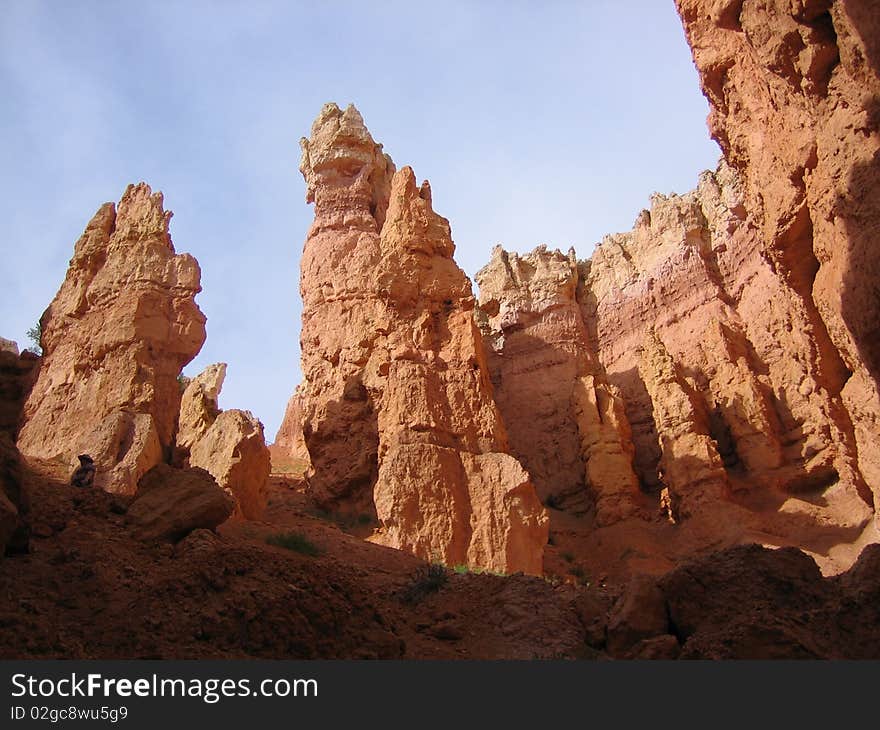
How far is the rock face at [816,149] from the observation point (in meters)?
9.68

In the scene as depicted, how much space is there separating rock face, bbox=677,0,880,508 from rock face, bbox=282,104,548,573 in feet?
26.2

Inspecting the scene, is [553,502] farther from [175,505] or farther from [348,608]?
[348,608]

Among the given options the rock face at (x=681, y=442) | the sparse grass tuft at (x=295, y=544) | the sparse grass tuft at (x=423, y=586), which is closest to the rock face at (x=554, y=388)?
the rock face at (x=681, y=442)

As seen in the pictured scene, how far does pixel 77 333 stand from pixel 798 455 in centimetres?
2412

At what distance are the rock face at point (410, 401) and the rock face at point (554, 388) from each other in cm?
852

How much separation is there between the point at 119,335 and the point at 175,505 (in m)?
13.2

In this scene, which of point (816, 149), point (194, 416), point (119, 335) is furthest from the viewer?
point (194, 416)

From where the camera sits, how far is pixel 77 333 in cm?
2258

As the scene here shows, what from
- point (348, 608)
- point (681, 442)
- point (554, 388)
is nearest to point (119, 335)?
point (348, 608)

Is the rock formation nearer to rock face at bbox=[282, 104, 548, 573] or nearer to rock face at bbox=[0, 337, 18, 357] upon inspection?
rock face at bbox=[282, 104, 548, 573]

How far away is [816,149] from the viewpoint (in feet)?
37.3

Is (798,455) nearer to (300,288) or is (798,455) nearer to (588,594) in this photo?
(300,288)

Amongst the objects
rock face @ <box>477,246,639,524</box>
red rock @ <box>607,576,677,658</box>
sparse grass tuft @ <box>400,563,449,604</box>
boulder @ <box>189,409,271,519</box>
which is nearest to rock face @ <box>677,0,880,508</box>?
red rock @ <box>607,576,677,658</box>

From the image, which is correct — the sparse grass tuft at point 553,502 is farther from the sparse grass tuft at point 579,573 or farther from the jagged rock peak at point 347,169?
the jagged rock peak at point 347,169
